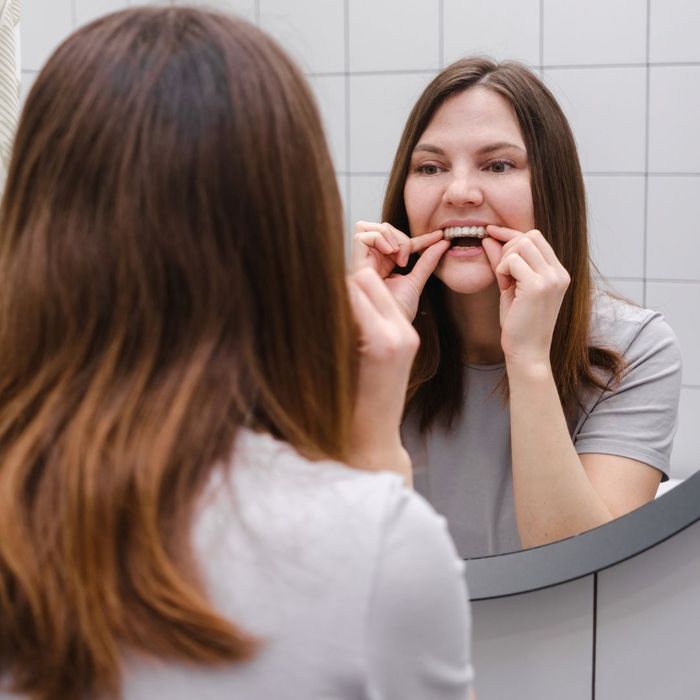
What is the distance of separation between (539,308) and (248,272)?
0.47m

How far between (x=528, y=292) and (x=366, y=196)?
191mm

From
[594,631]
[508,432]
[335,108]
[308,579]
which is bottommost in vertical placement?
[594,631]

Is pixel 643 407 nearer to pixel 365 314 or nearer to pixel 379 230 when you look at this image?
pixel 379 230

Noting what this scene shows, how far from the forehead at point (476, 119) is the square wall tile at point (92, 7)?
372 millimetres

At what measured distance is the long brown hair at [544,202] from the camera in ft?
2.98

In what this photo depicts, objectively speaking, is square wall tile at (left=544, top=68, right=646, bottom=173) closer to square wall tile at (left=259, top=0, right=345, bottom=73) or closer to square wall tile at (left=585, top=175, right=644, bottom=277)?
square wall tile at (left=585, top=175, right=644, bottom=277)

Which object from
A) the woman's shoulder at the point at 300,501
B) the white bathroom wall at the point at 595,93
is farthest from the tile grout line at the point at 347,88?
the woman's shoulder at the point at 300,501

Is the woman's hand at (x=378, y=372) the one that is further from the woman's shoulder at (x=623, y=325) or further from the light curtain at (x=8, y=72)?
the light curtain at (x=8, y=72)

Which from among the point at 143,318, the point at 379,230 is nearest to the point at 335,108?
the point at 379,230

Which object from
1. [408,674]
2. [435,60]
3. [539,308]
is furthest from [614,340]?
[408,674]

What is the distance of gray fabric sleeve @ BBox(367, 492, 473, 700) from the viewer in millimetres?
439

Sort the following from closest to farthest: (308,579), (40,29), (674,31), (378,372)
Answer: (308,579) < (378,372) < (674,31) < (40,29)

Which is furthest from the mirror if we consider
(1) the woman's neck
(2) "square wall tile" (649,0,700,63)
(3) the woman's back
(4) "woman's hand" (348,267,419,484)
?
(3) the woman's back

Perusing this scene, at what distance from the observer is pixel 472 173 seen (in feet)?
3.04
